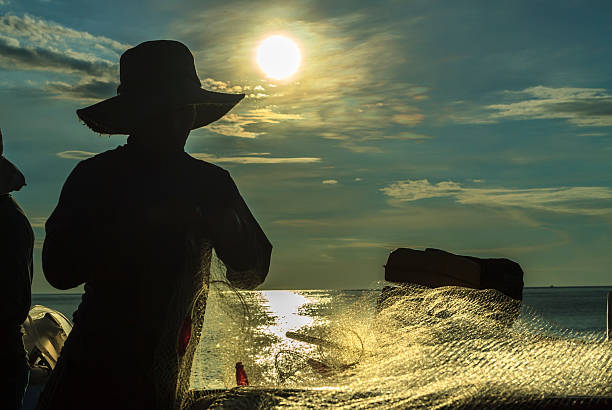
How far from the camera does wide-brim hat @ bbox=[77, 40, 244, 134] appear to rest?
2.33m

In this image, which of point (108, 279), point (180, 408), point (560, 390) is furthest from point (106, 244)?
point (560, 390)

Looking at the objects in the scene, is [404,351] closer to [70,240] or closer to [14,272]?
[70,240]

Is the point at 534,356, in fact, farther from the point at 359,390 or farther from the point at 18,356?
the point at 18,356

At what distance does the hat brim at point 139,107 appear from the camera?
2316 mm

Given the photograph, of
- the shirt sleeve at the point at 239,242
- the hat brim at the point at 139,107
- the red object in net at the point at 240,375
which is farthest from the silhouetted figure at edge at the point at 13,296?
the shirt sleeve at the point at 239,242

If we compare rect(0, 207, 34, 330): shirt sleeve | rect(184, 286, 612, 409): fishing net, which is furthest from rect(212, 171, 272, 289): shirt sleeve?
rect(0, 207, 34, 330): shirt sleeve

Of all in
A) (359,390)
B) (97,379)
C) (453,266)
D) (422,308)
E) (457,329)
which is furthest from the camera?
(453,266)

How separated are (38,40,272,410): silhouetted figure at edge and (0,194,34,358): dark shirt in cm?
154

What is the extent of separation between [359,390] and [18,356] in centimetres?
222

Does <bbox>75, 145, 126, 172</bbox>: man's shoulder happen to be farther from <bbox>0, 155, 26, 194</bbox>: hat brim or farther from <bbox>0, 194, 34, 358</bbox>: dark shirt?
<bbox>0, 155, 26, 194</bbox>: hat brim

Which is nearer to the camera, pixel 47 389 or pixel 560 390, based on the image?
pixel 47 389

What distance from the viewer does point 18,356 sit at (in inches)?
146

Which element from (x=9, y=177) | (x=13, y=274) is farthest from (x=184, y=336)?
(x=9, y=177)

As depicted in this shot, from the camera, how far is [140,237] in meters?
2.21
